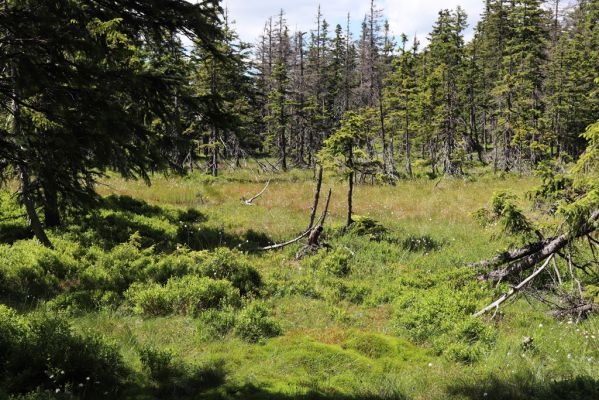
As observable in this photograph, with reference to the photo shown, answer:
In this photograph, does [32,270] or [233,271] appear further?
[233,271]

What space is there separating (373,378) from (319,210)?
13118 mm

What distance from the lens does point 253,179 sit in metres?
30.7

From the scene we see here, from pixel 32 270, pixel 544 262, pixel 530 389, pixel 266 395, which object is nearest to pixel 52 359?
pixel 266 395

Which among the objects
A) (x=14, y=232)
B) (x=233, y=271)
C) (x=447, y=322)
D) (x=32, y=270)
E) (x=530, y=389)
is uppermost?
(x=14, y=232)

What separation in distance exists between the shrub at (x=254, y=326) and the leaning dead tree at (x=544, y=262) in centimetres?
379

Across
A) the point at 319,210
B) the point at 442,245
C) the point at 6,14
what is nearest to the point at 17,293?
the point at 6,14

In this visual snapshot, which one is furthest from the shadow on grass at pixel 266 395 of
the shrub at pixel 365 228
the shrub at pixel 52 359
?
the shrub at pixel 365 228

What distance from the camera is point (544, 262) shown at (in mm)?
8805

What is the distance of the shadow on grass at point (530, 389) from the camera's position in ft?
17.2

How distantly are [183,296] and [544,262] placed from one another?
7263mm

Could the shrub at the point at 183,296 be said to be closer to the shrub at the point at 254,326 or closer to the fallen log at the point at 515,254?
the shrub at the point at 254,326

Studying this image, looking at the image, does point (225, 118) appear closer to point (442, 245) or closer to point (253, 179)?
point (442, 245)

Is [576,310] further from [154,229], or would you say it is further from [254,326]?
[154,229]

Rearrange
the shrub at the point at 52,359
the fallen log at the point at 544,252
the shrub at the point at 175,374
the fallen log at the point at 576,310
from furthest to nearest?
the fallen log at the point at 576,310, the fallen log at the point at 544,252, the shrub at the point at 175,374, the shrub at the point at 52,359
